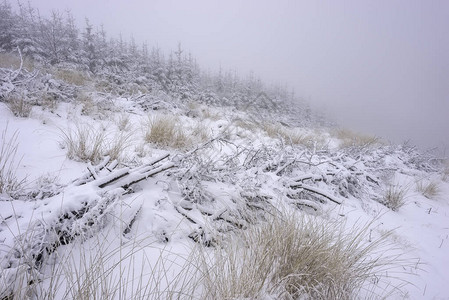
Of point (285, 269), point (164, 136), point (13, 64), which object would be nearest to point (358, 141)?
point (164, 136)

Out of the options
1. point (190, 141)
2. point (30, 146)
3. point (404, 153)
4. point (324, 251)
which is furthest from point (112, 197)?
point (404, 153)

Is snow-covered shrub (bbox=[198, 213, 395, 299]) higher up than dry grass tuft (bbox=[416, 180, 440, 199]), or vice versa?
snow-covered shrub (bbox=[198, 213, 395, 299])

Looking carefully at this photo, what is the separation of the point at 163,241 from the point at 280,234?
0.72 metres

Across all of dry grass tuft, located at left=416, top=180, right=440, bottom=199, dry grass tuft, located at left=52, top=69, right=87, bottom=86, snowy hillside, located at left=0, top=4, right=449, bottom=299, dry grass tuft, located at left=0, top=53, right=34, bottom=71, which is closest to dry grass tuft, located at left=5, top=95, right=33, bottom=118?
snowy hillside, located at left=0, top=4, right=449, bottom=299

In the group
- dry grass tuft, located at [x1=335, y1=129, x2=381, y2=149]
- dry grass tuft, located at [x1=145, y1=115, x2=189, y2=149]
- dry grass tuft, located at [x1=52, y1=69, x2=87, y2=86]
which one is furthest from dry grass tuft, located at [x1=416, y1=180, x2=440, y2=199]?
dry grass tuft, located at [x1=52, y1=69, x2=87, y2=86]

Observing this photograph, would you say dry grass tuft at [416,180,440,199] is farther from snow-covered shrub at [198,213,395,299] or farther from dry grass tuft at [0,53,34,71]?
dry grass tuft at [0,53,34,71]

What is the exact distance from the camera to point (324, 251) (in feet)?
3.49

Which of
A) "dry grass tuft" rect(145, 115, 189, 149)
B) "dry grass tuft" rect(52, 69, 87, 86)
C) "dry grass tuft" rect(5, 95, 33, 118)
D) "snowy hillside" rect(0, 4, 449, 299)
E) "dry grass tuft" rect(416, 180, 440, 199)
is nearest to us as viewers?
"snowy hillside" rect(0, 4, 449, 299)

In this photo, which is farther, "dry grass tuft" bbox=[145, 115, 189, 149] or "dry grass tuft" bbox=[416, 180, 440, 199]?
"dry grass tuft" bbox=[416, 180, 440, 199]

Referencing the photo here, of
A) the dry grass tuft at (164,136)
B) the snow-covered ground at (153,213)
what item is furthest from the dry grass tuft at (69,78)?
the dry grass tuft at (164,136)

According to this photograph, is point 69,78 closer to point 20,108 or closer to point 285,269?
point 20,108

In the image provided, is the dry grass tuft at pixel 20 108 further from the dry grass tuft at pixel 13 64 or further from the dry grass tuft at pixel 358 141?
the dry grass tuft at pixel 358 141

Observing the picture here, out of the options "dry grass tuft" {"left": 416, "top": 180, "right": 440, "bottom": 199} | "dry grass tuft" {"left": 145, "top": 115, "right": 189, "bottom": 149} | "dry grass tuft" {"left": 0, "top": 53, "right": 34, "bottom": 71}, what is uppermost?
"dry grass tuft" {"left": 0, "top": 53, "right": 34, "bottom": 71}

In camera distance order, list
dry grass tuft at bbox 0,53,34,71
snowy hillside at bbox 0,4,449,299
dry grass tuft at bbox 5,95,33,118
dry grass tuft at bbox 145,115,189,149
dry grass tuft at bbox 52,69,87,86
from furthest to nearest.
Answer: dry grass tuft at bbox 52,69,87,86, dry grass tuft at bbox 0,53,34,71, dry grass tuft at bbox 145,115,189,149, dry grass tuft at bbox 5,95,33,118, snowy hillside at bbox 0,4,449,299
